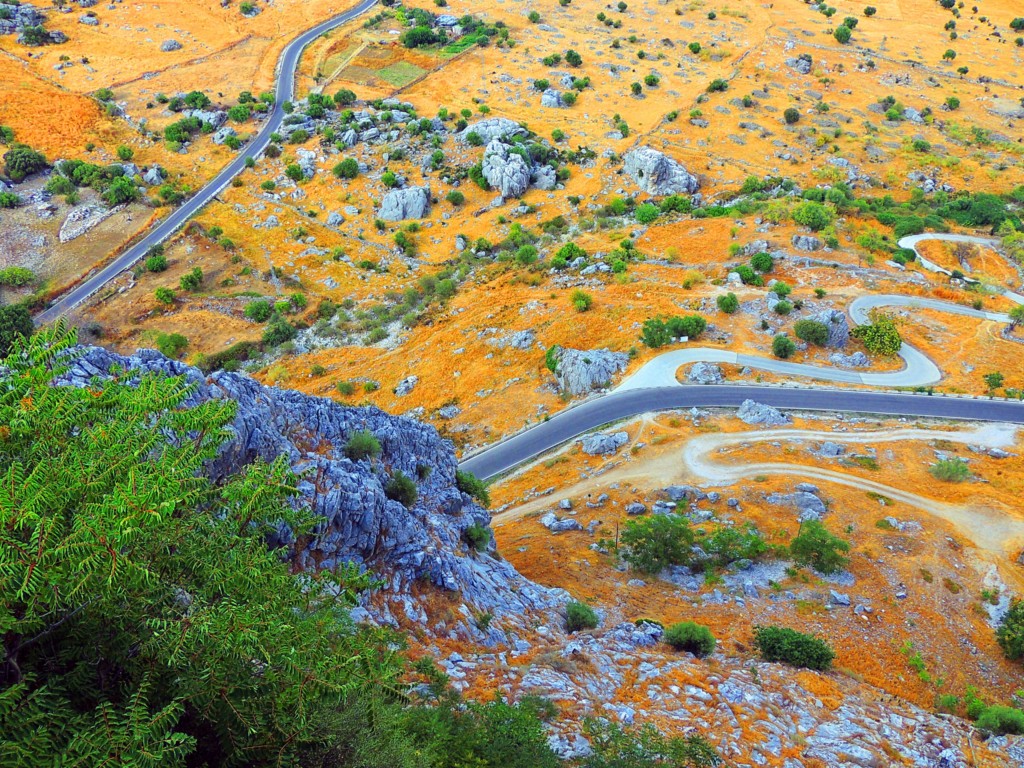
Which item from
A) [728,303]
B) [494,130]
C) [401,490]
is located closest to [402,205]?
[494,130]

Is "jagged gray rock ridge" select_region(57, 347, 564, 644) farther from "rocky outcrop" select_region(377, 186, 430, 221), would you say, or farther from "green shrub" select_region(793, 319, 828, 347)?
"rocky outcrop" select_region(377, 186, 430, 221)

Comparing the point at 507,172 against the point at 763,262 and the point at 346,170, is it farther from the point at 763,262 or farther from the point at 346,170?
the point at 763,262

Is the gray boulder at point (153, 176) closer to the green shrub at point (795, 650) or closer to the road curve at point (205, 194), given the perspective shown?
the road curve at point (205, 194)

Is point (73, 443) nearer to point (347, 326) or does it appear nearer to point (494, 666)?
point (494, 666)

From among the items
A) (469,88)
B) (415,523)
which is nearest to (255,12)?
(469,88)

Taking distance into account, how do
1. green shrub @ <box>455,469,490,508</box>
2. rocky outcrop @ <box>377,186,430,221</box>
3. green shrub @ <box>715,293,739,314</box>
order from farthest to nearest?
1. rocky outcrop @ <box>377,186,430,221</box>
2. green shrub @ <box>715,293,739,314</box>
3. green shrub @ <box>455,469,490,508</box>

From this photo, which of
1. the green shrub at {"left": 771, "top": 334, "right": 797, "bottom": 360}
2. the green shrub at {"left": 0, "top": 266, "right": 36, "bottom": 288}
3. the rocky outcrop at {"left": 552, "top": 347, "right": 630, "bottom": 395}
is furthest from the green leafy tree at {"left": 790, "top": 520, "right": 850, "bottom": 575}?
the green shrub at {"left": 0, "top": 266, "right": 36, "bottom": 288}
